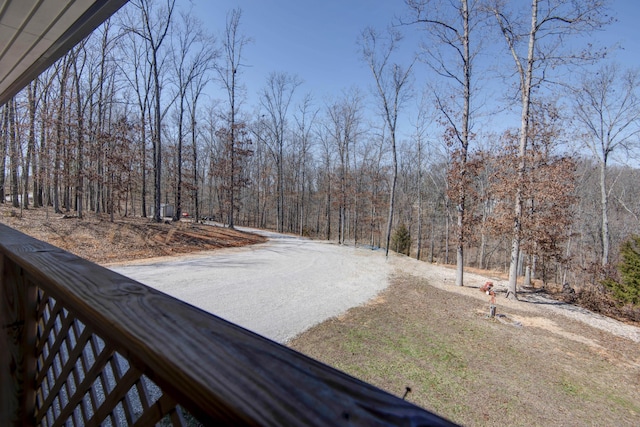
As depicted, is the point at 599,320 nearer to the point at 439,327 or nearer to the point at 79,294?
the point at 439,327

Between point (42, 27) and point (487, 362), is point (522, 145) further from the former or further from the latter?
point (42, 27)

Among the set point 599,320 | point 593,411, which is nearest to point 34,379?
point 593,411

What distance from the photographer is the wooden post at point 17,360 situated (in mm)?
1441

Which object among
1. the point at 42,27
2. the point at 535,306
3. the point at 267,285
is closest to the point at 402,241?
the point at 535,306

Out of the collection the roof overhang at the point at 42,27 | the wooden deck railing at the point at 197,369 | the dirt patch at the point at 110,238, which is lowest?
the dirt patch at the point at 110,238

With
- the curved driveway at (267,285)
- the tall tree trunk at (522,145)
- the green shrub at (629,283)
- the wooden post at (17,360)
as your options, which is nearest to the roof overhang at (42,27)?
the wooden post at (17,360)

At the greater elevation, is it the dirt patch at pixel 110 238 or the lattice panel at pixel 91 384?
the lattice panel at pixel 91 384

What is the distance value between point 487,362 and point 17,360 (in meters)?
5.57

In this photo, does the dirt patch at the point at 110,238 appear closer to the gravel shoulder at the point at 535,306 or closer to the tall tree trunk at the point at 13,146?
the tall tree trunk at the point at 13,146

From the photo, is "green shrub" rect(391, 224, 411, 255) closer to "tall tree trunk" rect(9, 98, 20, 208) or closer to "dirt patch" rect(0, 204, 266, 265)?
"dirt patch" rect(0, 204, 266, 265)

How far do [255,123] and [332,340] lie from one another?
25.4m

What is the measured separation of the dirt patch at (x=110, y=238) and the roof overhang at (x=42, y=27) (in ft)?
23.8

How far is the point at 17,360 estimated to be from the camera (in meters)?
1.46

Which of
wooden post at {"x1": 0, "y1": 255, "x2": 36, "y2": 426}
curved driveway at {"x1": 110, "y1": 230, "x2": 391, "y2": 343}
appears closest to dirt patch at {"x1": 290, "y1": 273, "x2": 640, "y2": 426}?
curved driveway at {"x1": 110, "y1": 230, "x2": 391, "y2": 343}
